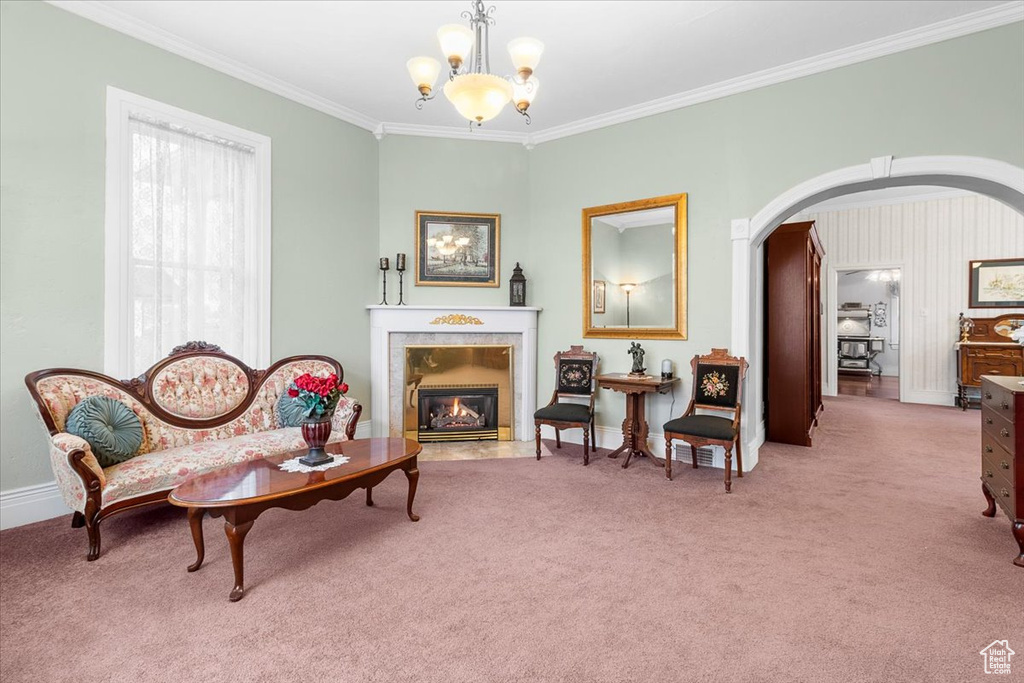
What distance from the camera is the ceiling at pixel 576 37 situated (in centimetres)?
326

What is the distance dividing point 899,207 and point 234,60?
9.30 meters

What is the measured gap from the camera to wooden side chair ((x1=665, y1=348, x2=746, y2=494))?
3.77 metres

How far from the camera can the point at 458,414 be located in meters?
5.34

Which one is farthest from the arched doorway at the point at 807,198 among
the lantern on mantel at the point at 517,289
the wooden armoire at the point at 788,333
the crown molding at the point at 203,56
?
the crown molding at the point at 203,56

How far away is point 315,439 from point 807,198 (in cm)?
Answer: 412

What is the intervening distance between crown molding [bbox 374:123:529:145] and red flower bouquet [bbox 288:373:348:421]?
3.37m

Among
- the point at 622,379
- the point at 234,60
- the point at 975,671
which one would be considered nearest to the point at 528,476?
the point at 622,379

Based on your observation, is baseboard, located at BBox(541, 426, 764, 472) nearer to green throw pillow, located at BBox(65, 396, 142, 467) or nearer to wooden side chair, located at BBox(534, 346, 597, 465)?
wooden side chair, located at BBox(534, 346, 597, 465)

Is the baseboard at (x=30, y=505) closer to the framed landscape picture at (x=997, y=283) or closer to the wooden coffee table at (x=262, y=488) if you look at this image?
the wooden coffee table at (x=262, y=488)

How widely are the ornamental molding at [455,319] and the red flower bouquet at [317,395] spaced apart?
7.62 feet

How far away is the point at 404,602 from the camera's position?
220 cm

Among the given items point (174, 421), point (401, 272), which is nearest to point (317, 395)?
point (174, 421)

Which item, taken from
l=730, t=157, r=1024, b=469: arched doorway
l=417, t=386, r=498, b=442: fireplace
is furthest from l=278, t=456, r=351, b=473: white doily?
l=730, t=157, r=1024, b=469: arched doorway

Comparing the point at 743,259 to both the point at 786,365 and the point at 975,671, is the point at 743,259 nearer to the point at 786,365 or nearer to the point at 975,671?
the point at 786,365
